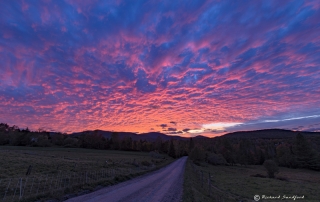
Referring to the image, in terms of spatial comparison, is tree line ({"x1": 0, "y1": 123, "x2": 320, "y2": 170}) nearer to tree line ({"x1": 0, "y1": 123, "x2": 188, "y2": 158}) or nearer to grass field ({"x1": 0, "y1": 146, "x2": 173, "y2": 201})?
tree line ({"x1": 0, "y1": 123, "x2": 188, "y2": 158})

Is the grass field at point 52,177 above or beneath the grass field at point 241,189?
above

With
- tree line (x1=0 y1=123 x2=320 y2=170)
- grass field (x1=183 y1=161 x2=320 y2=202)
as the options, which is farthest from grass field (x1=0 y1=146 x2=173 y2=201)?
tree line (x1=0 y1=123 x2=320 y2=170)

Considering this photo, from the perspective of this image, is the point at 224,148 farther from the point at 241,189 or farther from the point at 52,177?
the point at 52,177

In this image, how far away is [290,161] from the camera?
8588 centimetres

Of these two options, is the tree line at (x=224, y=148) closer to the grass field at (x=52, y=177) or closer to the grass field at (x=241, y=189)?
the grass field at (x=241, y=189)

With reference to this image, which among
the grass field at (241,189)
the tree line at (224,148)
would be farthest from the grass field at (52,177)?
the tree line at (224,148)

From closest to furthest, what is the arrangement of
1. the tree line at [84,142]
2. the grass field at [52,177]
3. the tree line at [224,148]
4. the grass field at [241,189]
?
the grass field at [52,177] → the grass field at [241,189] → the tree line at [224,148] → the tree line at [84,142]

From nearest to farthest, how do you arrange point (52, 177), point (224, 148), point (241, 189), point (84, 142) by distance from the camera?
point (52, 177) < point (241, 189) < point (224, 148) < point (84, 142)

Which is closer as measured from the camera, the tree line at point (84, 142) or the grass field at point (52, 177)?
the grass field at point (52, 177)

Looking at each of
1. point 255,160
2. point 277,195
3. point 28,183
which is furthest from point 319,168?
point 28,183

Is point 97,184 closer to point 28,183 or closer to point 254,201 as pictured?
point 28,183

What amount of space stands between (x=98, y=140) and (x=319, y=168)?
142 metres

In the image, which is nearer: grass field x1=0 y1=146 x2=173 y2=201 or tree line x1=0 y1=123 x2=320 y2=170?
grass field x1=0 y1=146 x2=173 y2=201

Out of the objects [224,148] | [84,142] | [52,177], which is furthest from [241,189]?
[84,142]
